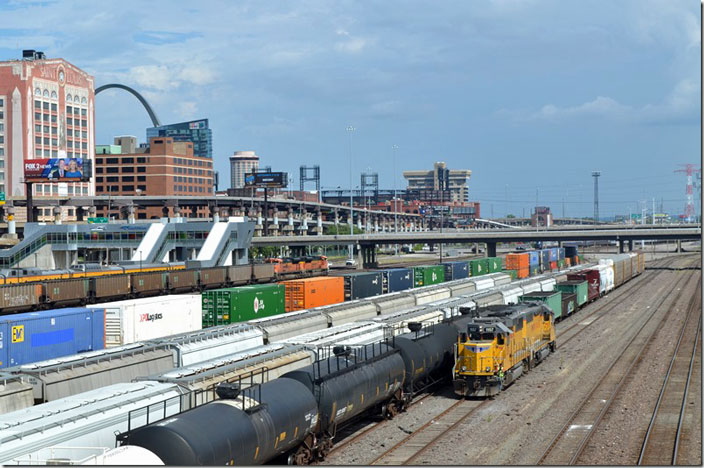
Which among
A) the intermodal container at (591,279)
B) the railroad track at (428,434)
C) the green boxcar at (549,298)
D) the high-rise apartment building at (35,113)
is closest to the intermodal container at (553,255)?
the intermodal container at (591,279)

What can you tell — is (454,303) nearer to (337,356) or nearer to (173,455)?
(337,356)

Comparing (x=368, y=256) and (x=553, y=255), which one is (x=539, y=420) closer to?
(x=553, y=255)

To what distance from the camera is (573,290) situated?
68625 mm

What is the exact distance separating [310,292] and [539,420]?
28501mm

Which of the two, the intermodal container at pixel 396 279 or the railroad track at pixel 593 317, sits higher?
the intermodal container at pixel 396 279

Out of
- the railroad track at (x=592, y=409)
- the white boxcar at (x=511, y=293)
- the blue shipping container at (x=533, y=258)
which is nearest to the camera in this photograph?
the railroad track at (x=592, y=409)

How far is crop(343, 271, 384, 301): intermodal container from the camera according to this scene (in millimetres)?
66812

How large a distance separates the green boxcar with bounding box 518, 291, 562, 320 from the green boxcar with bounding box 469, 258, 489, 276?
3326 cm

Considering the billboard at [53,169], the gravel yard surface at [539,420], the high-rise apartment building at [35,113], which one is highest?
the high-rise apartment building at [35,113]

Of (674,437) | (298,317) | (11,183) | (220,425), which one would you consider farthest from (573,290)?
(11,183)

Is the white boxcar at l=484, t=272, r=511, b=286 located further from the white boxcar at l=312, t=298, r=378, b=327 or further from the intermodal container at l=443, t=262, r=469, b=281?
the white boxcar at l=312, t=298, r=378, b=327

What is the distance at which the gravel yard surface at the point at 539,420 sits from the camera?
26.7 metres

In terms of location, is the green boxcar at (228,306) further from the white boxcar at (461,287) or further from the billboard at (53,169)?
the billboard at (53,169)

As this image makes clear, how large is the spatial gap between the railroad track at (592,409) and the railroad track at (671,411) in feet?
6.71
